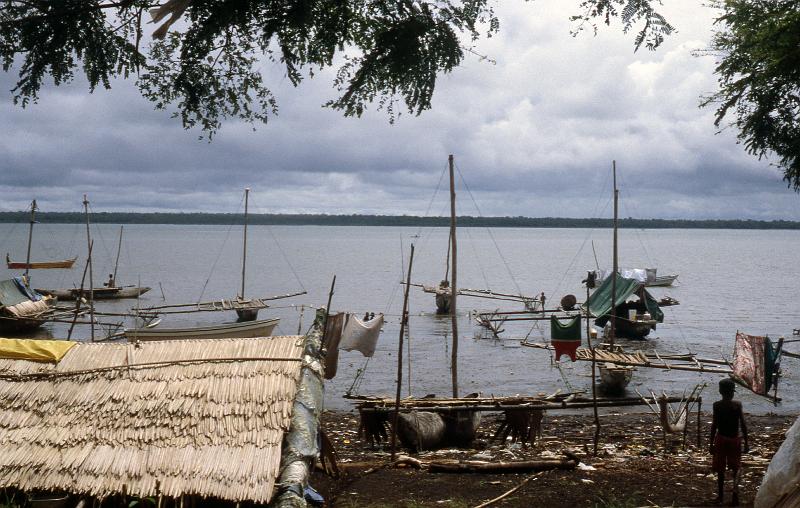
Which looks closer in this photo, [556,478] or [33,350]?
[33,350]

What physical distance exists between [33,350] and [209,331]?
22138 millimetres

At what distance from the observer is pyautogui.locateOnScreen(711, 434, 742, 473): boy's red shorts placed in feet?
29.3

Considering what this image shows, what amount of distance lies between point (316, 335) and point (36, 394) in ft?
8.99

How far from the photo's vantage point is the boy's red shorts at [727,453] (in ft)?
29.3

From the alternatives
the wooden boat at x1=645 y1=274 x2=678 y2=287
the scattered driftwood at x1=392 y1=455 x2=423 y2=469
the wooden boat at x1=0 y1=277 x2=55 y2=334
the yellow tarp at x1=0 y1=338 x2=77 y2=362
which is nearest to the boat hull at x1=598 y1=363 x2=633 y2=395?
the scattered driftwood at x1=392 y1=455 x2=423 y2=469

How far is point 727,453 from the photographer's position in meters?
8.98

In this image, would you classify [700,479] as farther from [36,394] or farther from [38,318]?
[38,318]

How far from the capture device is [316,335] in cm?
795

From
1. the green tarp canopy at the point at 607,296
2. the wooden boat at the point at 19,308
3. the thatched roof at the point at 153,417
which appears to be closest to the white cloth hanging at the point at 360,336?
the thatched roof at the point at 153,417

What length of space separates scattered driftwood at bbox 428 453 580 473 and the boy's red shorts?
225 cm

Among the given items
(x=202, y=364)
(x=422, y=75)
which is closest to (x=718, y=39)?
(x=422, y=75)

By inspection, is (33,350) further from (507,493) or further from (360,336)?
(360,336)

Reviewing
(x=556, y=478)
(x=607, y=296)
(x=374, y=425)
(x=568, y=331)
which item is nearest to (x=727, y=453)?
(x=556, y=478)

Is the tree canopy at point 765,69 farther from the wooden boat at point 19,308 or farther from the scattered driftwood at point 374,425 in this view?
the wooden boat at point 19,308
